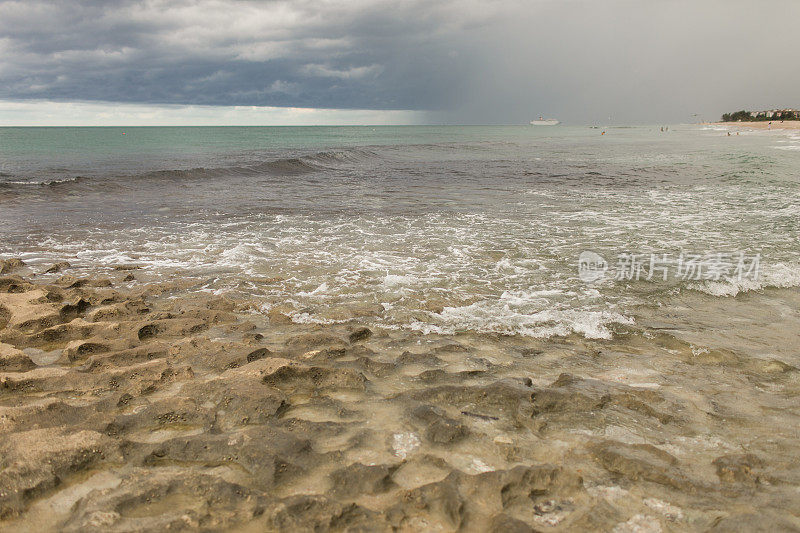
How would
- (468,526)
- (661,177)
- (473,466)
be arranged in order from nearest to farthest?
(468,526) < (473,466) < (661,177)

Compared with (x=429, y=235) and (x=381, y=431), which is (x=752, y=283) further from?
(x=381, y=431)

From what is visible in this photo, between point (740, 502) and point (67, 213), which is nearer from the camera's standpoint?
point (740, 502)

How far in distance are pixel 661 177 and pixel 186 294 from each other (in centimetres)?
2136

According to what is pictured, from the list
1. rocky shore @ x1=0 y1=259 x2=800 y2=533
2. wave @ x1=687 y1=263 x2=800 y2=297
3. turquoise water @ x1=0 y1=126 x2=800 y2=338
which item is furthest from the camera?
wave @ x1=687 y1=263 x2=800 y2=297

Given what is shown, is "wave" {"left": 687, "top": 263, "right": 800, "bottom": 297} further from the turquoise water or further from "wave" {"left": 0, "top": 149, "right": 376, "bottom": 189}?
"wave" {"left": 0, "top": 149, "right": 376, "bottom": 189}

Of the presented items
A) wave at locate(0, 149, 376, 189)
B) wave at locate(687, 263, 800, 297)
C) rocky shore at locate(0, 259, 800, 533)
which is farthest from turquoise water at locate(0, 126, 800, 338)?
rocky shore at locate(0, 259, 800, 533)

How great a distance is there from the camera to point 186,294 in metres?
6.38

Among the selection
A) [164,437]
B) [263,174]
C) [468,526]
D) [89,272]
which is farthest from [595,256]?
[263,174]

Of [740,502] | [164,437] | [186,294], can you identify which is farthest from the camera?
[186,294]

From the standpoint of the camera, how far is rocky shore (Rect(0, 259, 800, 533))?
236 cm

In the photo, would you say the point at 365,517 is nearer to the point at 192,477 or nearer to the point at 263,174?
the point at 192,477

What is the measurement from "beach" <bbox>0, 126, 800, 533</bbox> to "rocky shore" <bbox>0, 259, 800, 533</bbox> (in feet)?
0.05

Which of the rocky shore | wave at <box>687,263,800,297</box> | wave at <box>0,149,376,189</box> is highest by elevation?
wave at <box>0,149,376,189</box>

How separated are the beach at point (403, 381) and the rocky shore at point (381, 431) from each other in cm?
2
